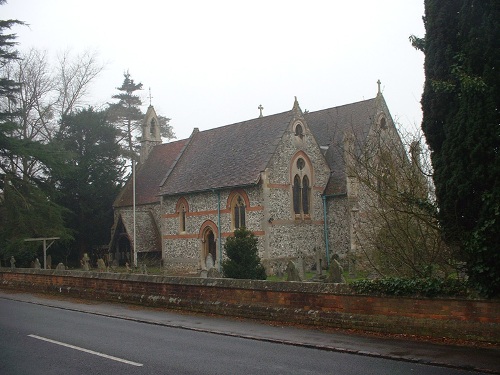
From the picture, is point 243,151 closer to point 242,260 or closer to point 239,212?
point 239,212

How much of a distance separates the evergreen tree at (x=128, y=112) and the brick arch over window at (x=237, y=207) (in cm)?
3212

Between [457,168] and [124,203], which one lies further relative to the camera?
[124,203]

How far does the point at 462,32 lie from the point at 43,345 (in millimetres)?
8785

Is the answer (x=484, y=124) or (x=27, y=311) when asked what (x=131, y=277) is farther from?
(x=484, y=124)

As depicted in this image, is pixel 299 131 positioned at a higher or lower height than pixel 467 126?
higher

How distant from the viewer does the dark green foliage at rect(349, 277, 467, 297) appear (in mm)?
9094

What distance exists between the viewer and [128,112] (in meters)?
65.1

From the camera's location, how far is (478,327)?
28.2 feet

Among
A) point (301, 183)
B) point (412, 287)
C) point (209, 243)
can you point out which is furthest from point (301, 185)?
point (412, 287)

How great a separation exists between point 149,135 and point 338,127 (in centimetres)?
1627

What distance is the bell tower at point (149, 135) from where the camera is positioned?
42.2 m

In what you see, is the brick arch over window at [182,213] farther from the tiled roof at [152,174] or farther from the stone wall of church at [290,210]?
the stone wall of church at [290,210]

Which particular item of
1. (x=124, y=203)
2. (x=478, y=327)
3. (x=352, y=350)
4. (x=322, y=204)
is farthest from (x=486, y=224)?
(x=124, y=203)

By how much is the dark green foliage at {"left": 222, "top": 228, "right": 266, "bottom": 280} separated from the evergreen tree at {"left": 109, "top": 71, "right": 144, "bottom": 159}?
134 ft
